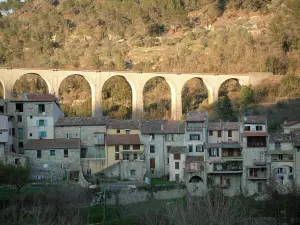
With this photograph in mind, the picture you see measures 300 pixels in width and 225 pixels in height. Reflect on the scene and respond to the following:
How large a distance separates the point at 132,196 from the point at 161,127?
726cm

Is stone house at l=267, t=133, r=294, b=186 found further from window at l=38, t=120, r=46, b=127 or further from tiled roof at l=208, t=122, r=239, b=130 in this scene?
window at l=38, t=120, r=46, b=127

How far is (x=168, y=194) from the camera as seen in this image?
125 feet

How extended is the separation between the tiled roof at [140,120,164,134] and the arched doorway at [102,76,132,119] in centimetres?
2147

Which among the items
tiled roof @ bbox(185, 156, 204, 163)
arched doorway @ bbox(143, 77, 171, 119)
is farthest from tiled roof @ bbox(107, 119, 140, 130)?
arched doorway @ bbox(143, 77, 171, 119)

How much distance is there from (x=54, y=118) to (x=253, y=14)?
198ft

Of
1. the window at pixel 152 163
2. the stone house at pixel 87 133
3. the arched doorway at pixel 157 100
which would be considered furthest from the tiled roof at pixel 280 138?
the arched doorway at pixel 157 100

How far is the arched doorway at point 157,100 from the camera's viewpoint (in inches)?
2542

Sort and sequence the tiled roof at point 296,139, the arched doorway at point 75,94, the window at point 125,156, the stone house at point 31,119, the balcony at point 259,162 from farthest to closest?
the arched doorway at point 75,94 → the stone house at point 31,119 → the window at point 125,156 → the balcony at point 259,162 → the tiled roof at point 296,139

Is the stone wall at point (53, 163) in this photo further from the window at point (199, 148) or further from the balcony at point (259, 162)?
the balcony at point (259, 162)

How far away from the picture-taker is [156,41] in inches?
3856

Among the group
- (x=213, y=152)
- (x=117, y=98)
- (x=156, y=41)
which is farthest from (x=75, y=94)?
(x=213, y=152)

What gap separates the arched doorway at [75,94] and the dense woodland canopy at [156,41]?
0.18 m

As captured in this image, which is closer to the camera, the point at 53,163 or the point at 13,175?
the point at 13,175

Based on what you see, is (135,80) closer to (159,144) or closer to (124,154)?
(159,144)
